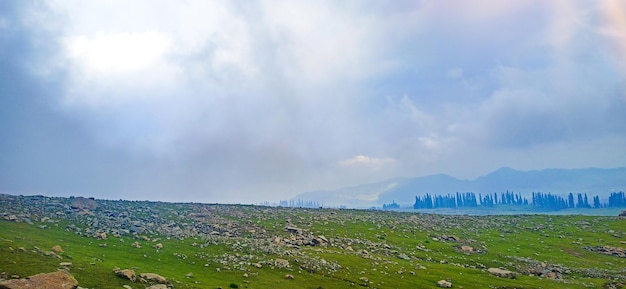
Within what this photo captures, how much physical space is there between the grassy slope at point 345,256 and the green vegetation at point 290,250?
17cm

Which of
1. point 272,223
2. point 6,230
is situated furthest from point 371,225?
point 6,230

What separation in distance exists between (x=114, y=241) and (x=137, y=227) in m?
9.06

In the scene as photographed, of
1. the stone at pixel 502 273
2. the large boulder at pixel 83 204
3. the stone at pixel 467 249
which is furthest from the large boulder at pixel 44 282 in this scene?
the stone at pixel 467 249

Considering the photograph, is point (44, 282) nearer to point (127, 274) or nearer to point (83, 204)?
point (127, 274)

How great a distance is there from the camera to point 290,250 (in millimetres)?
59844

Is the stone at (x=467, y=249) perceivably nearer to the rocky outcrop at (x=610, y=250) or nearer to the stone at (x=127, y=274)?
the rocky outcrop at (x=610, y=250)

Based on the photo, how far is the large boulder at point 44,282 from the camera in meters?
30.1

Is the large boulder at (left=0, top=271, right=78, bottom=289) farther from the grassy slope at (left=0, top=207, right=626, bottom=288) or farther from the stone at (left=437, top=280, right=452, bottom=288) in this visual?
the stone at (left=437, top=280, right=452, bottom=288)

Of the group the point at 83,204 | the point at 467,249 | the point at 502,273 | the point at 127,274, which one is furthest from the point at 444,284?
the point at 83,204

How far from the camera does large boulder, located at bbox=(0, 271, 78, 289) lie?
3010 cm

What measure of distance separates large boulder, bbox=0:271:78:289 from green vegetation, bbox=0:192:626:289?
2.65m

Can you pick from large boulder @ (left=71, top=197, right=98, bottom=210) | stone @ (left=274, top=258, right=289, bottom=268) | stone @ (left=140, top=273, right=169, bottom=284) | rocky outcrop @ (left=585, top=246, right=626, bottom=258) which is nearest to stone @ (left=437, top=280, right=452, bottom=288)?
stone @ (left=274, top=258, right=289, bottom=268)

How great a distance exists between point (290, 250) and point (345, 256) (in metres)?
7.86

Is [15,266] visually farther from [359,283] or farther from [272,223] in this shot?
[272,223]
